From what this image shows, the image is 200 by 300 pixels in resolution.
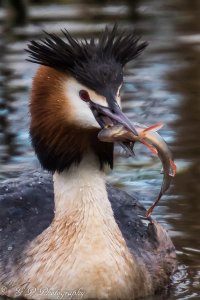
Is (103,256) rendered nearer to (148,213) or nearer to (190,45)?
(148,213)

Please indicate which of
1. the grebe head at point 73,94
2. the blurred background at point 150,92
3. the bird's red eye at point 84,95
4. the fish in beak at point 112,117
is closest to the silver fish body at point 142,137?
the fish in beak at point 112,117

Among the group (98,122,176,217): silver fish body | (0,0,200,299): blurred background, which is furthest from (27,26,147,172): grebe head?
(0,0,200,299): blurred background

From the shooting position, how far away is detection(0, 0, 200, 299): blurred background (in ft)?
34.0

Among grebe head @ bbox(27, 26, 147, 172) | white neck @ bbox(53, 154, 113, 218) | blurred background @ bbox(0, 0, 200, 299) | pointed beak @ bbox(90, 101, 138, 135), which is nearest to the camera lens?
pointed beak @ bbox(90, 101, 138, 135)

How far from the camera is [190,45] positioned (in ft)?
54.7

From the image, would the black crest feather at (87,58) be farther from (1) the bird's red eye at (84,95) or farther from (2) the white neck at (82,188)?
(2) the white neck at (82,188)

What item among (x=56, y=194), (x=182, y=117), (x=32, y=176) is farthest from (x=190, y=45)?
(x=56, y=194)

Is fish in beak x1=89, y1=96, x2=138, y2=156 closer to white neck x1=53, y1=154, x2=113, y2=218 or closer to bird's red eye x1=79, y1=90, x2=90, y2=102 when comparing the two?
bird's red eye x1=79, y1=90, x2=90, y2=102

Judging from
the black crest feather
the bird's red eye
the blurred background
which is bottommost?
the blurred background

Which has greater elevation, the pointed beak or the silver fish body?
the pointed beak

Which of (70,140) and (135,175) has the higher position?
(70,140)

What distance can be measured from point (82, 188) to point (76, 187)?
4 cm

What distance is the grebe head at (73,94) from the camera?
803cm

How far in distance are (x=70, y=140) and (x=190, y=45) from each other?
8.72 m
